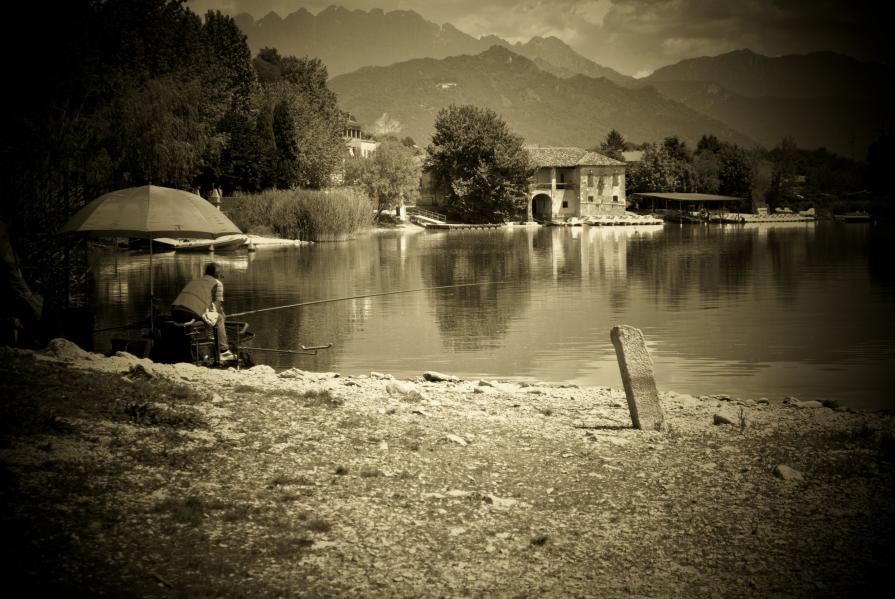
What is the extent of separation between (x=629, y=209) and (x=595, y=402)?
110989 mm

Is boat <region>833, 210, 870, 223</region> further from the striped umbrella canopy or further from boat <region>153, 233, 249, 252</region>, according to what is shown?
the striped umbrella canopy

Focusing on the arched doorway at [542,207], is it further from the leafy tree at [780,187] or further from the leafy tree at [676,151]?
the leafy tree at [780,187]

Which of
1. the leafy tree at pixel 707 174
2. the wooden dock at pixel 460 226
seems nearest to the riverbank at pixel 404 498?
the wooden dock at pixel 460 226

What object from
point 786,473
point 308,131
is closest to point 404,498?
point 786,473

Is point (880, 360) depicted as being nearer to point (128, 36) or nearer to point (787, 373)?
point (787, 373)

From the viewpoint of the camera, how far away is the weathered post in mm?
9570

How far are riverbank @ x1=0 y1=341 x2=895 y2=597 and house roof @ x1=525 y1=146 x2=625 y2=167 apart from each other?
337 feet

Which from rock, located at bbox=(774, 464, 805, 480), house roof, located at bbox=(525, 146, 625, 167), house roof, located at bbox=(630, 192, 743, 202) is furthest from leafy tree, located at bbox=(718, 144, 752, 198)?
rock, located at bbox=(774, 464, 805, 480)

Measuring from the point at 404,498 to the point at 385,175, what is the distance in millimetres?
85690

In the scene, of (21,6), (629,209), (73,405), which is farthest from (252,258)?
(629,209)

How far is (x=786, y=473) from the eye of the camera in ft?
25.0

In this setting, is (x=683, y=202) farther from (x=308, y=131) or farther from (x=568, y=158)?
(x=308, y=131)

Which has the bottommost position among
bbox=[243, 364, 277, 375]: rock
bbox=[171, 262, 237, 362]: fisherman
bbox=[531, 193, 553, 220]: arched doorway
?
bbox=[243, 364, 277, 375]: rock

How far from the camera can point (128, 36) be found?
127 feet
